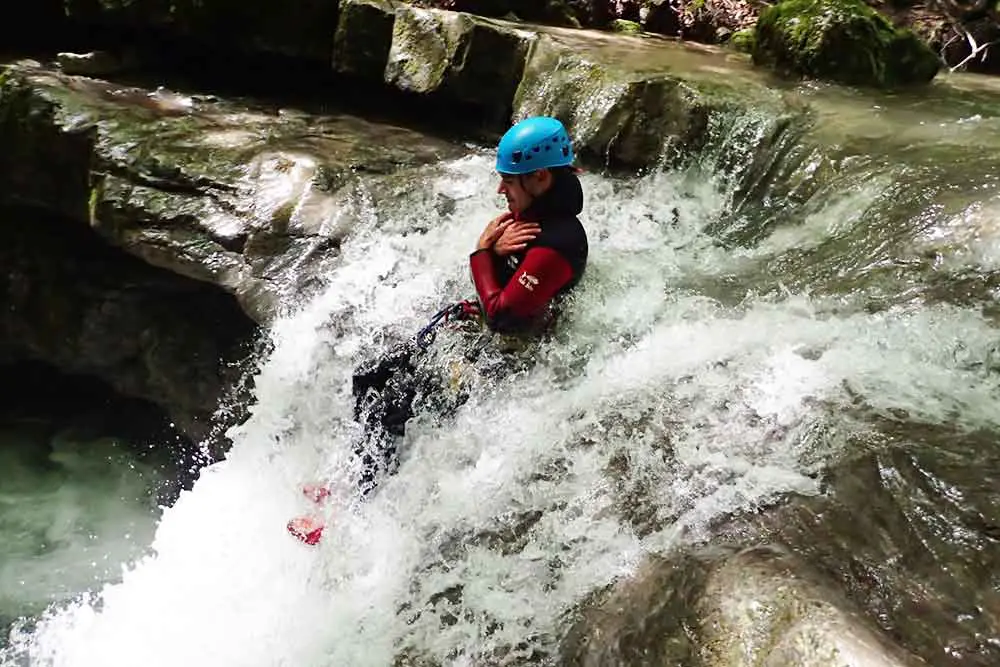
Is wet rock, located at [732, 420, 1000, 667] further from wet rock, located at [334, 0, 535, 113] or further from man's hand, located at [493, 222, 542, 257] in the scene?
wet rock, located at [334, 0, 535, 113]

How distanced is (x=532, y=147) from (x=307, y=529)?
7.53ft

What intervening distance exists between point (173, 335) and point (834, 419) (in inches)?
216

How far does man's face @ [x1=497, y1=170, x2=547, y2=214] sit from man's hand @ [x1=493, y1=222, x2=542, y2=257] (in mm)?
92

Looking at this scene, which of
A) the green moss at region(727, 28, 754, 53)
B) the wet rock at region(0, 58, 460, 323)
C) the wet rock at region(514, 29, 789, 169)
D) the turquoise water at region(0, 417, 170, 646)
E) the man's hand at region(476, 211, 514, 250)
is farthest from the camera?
the green moss at region(727, 28, 754, 53)

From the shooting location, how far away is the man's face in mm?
3850

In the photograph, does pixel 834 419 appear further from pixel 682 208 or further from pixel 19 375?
pixel 19 375

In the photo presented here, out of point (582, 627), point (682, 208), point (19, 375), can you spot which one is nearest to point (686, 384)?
point (582, 627)

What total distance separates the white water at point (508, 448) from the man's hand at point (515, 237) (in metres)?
0.60

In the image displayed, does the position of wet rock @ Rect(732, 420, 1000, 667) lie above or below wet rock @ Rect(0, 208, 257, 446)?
above

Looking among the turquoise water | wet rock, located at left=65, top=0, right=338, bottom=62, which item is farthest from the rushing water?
wet rock, located at left=65, top=0, right=338, bottom=62

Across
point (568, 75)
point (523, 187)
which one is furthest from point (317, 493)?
point (568, 75)

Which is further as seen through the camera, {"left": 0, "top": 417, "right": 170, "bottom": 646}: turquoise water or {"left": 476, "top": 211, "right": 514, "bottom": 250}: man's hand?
{"left": 0, "top": 417, "right": 170, "bottom": 646}: turquoise water

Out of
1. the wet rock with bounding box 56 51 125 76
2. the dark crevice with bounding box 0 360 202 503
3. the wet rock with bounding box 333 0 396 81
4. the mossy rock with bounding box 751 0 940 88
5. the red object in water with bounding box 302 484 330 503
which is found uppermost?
the mossy rock with bounding box 751 0 940 88

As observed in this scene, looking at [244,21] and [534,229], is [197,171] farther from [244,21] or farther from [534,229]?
[534,229]
